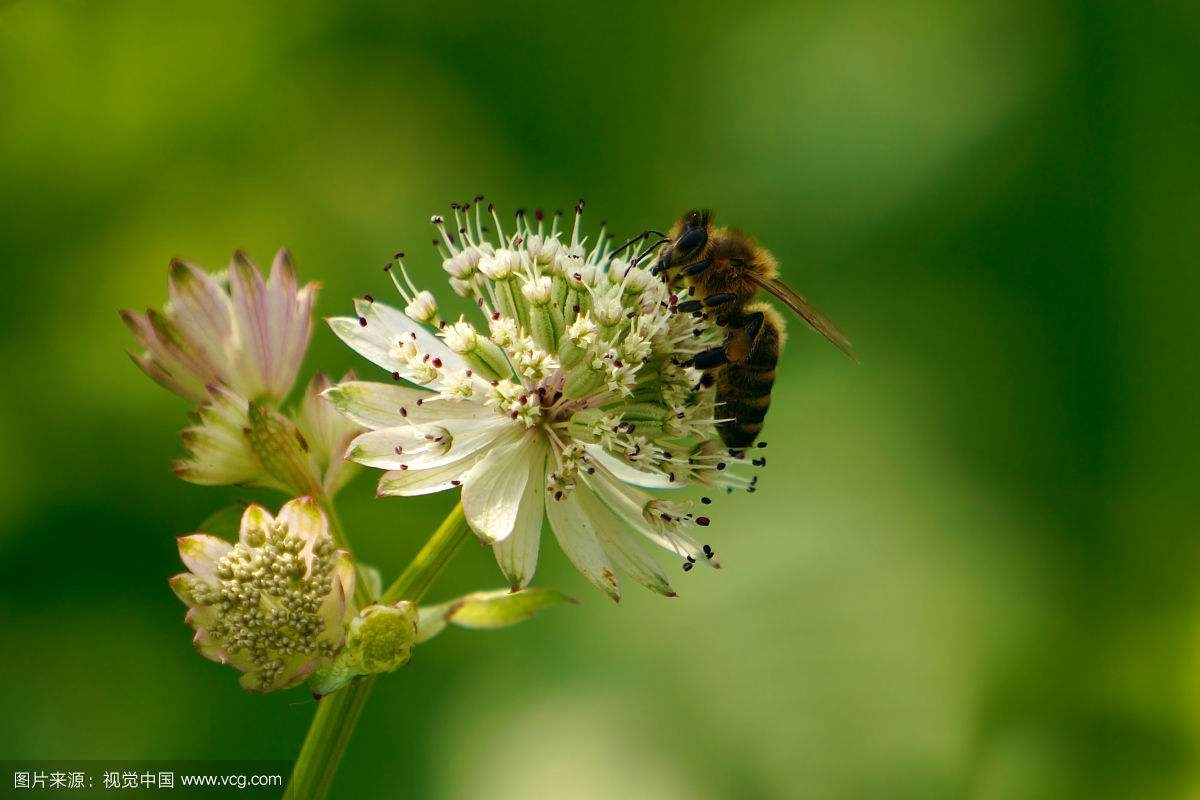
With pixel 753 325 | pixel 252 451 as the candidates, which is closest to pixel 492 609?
pixel 252 451

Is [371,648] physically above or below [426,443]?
below

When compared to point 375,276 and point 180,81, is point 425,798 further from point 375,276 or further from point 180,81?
point 180,81

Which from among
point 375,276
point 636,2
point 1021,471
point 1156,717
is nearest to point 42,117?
point 375,276

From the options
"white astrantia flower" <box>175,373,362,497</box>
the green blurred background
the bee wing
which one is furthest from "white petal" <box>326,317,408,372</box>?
the green blurred background

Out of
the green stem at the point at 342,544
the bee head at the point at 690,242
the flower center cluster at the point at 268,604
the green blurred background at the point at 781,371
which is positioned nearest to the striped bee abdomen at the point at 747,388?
the bee head at the point at 690,242

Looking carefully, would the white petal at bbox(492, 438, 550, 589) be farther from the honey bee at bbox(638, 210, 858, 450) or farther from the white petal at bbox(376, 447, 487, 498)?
the honey bee at bbox(638, 210, 858, 450)

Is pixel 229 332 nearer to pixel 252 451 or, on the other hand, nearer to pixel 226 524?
pixel 252 451
